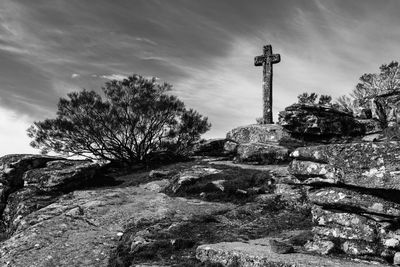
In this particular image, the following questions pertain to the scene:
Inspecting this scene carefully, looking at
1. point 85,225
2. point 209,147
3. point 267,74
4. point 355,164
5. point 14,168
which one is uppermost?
point 267,74

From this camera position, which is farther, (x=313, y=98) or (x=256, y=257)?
(x=313, y=98)

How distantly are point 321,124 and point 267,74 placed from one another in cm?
760

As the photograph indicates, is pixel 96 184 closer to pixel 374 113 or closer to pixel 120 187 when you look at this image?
pixel 120 187

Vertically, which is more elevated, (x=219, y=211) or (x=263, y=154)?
(x=263, y=154)

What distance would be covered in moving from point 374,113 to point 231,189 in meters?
14.7

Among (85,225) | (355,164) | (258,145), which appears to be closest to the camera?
(355,164)

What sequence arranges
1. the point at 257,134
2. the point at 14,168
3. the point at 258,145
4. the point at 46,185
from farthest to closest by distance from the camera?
the point at 257,134
the point at 258,145
the point at 14,168
the point at 46,185

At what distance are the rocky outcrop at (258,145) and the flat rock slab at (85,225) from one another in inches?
264

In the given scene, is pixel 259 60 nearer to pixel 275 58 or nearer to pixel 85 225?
pixel 275 58

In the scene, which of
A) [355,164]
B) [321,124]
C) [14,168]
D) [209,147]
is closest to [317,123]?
[321,124]

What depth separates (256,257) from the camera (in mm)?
8023

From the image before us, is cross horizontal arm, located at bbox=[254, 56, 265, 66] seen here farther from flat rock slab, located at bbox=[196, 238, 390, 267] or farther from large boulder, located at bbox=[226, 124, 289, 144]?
flat rock slab, located at bbox=[196, 238, 390, 267]

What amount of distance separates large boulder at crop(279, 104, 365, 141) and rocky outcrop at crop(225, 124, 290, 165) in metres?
0.88

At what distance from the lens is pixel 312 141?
22.9m
